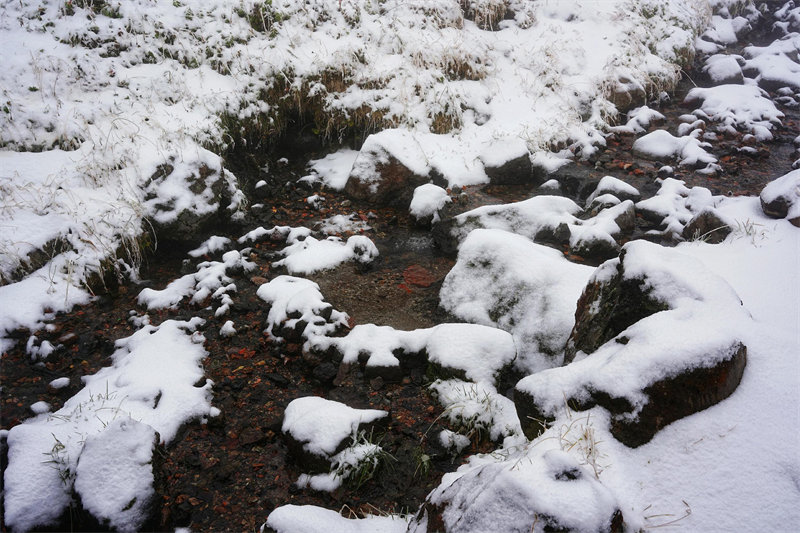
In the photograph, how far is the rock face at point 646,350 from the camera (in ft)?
8.06

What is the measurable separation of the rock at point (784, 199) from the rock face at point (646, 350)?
3.29m

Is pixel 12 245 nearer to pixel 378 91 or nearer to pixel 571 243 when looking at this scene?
pixel 378 91

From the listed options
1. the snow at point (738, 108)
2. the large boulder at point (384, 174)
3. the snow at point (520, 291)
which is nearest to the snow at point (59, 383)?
the snow at point (520, 291)

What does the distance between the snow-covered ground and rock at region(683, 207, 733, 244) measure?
12 centimetres

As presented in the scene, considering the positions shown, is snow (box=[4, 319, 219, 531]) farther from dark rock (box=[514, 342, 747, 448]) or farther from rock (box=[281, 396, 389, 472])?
dark rock (box=[514, 342, 747, 448])

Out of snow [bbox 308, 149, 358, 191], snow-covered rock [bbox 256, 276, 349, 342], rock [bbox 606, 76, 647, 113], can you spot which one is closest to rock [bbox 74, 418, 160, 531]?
snow-covered rock [bbox 256, 276, 349, 342]

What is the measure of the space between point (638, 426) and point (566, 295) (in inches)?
83.4

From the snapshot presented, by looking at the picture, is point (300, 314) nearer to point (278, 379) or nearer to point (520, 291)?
point (278, 379)

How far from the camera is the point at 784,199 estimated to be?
5422mm

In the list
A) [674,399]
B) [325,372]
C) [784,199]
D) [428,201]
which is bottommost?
[325,372]

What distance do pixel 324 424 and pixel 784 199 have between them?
608cm

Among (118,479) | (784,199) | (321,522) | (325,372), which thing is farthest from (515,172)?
(118,479)

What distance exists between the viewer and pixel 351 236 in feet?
21.1

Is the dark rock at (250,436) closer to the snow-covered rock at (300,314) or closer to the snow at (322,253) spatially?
the snow-covered rock at (300,314)
